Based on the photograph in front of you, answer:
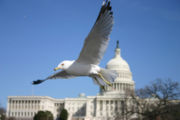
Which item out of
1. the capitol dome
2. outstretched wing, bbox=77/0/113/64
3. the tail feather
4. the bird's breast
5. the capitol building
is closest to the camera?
outstretched wing, bbox=77/0/113/64

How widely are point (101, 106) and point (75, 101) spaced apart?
44.8ft

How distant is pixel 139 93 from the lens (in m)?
60.3

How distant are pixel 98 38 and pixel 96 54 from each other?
73cm

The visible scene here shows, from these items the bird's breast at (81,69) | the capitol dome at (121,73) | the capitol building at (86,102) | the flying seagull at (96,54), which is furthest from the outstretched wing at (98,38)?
the capitol dome at (121,73)

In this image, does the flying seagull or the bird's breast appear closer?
the flying seagull

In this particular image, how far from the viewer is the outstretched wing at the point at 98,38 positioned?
11.7m

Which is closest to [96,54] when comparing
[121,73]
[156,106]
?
[156,106]

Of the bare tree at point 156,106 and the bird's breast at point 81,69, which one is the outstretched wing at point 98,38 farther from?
the bare tree at point 156,106

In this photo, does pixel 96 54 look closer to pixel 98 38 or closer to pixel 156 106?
pixel 98 38

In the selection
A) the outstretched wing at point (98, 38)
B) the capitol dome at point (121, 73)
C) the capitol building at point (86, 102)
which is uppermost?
the capitol dome at point (121, 73)

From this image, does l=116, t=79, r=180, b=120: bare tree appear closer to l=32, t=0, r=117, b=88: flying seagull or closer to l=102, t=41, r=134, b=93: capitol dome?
l=32, t=0, r=117, b=88: flying seagull

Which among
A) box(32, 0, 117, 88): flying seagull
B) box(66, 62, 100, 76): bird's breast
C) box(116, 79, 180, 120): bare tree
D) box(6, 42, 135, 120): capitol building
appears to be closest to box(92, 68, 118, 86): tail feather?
box(32, 0, 117, 88): flying seagull

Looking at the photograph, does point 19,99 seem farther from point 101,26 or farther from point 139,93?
point 101,26

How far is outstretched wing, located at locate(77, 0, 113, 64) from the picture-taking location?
11.7 metres
